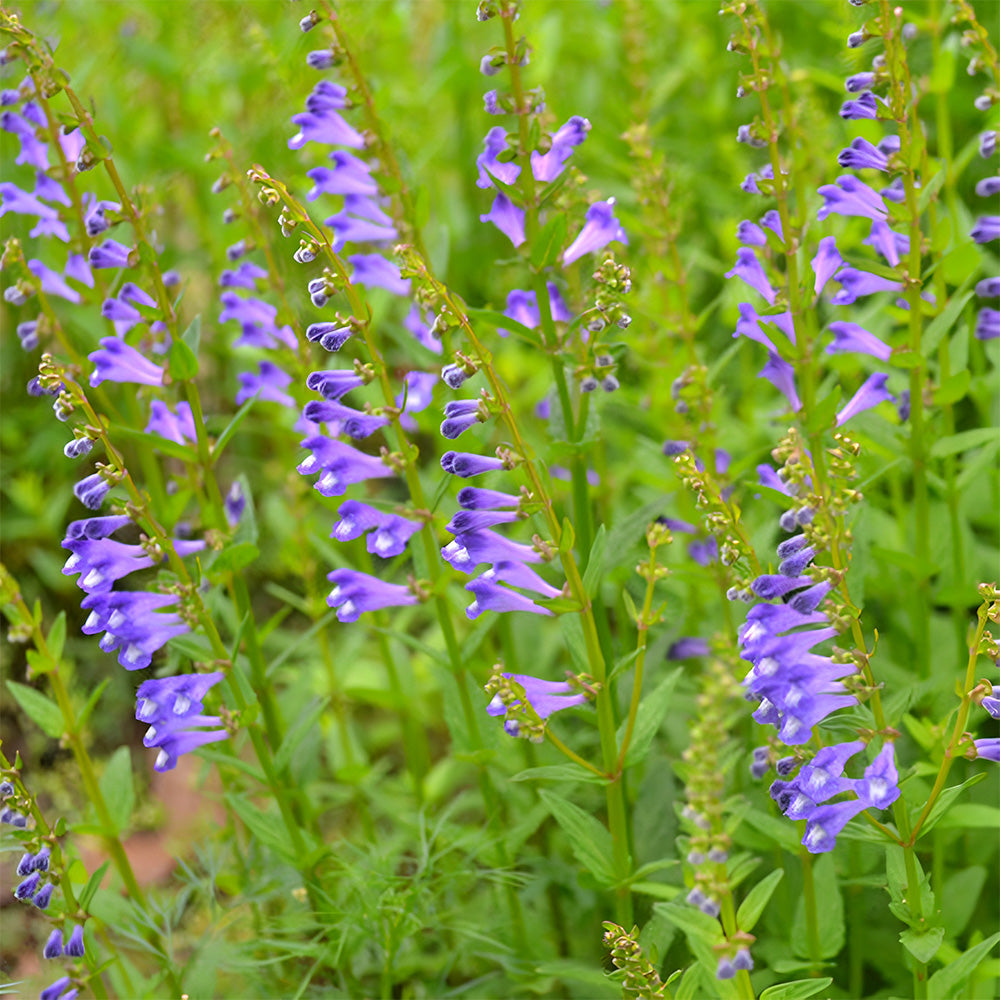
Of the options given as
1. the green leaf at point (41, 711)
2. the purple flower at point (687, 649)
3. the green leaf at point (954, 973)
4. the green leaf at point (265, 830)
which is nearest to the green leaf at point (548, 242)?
the purple flower at point (687, 649)

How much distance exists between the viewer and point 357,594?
2883 millimetres

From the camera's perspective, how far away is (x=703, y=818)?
2.02m

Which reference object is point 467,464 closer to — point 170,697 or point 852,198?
→ point 170,697

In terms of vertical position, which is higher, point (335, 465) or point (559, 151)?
point (559, 151)

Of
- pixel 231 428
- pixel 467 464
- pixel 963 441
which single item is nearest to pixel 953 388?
pixel 963 441

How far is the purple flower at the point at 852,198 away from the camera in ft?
9.15

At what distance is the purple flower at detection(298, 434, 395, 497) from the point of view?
2.71 metres

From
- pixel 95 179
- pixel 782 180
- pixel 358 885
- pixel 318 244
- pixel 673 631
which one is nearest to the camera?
pixel 318 244

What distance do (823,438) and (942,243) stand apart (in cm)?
62

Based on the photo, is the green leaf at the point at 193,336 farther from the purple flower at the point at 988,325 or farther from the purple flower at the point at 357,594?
the purple flower at the point at 988,325

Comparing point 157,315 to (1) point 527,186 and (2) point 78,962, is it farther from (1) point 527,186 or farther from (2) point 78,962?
(2) point 78,962

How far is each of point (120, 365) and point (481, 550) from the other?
1139 millimetres

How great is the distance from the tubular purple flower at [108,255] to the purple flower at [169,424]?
38 cm

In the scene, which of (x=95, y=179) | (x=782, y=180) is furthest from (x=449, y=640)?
(x=95, y=179)
